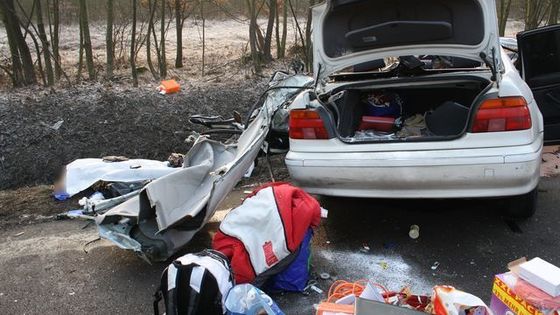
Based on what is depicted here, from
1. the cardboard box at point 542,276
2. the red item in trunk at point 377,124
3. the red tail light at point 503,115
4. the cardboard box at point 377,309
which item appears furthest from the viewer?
the red item in trunk at point 377,124

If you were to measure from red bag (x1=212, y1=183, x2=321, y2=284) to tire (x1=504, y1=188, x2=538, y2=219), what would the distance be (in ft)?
4.82

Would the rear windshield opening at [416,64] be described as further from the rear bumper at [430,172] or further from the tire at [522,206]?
the rear bumper at [430,172]

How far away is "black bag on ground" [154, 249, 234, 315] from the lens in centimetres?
252

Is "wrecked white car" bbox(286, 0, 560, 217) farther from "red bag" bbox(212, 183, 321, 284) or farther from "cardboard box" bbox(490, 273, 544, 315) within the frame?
"cardboard box" bbox(490, 273, 544, 315)

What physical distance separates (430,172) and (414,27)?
3.31 ft

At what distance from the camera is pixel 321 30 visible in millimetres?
3725

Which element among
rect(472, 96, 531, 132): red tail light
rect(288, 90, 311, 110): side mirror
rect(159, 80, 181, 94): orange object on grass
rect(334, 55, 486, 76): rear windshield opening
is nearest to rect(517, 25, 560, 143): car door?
rect(334, 55, 486, 76): rear windshield opening

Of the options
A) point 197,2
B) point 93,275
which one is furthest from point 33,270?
point 197,2

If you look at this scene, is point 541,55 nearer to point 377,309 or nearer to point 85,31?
point 377,309

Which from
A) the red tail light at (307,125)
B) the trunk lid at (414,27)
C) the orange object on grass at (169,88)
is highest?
the trunk lid at (414,27)

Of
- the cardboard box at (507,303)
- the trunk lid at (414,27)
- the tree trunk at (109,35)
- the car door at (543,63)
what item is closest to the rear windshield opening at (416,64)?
the car door at (543,63)

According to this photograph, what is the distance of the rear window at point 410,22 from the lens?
3367 mm

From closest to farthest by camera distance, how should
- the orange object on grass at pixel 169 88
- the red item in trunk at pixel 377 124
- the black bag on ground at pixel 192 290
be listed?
the black bag on ground at pixel 192 290 → the red item in trunk at pixel 377 124 → the orange object on grass at pixel 169 88

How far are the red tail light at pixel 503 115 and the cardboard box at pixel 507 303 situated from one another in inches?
42.5
